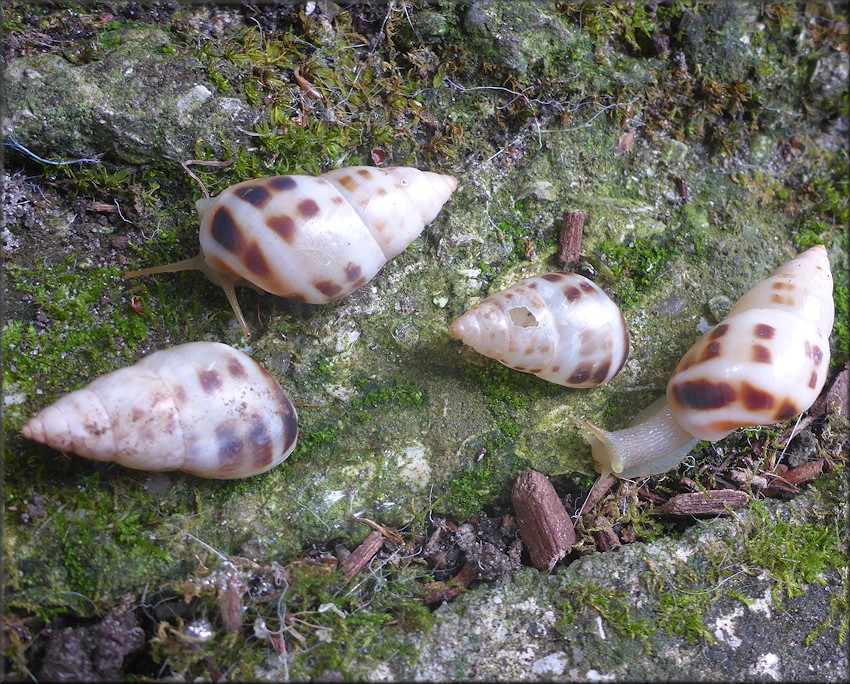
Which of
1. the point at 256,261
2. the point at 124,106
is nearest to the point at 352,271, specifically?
the point at 256,261

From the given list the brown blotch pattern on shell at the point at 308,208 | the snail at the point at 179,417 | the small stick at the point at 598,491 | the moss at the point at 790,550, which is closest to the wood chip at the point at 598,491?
the small stick at the point at 598,491

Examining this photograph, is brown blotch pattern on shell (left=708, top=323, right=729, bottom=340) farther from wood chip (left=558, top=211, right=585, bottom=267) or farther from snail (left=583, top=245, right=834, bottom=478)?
wood chip (left=558, top=211, right=585, bottom=267)

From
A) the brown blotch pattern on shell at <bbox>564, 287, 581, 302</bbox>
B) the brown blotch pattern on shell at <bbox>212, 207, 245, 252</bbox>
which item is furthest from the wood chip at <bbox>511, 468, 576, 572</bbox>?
the brown blotch pattern on shell at <bbox>212, 207, 245, 252</bbox>

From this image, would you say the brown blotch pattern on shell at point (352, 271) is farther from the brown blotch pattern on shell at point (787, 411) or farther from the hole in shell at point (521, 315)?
the brown blotch pattern on shell at point (787, 411)

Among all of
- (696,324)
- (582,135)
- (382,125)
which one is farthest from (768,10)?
(382,125)

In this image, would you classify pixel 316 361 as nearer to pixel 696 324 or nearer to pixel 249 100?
pixel 249 100

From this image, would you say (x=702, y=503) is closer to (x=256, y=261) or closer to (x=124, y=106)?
(x=256, y=261)

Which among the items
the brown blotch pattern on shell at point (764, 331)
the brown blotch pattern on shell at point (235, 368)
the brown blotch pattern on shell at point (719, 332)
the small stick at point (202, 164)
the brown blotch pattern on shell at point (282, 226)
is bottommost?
the brown blotch pattern on shell at point (235, 368)
